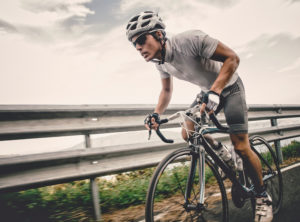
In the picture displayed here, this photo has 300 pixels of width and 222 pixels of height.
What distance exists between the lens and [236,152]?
8.48ft

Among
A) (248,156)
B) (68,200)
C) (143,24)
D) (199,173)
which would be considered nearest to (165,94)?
(143,24)

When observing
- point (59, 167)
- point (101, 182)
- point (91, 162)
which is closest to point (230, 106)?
point (91, 162)

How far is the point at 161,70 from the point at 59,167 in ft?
5.32

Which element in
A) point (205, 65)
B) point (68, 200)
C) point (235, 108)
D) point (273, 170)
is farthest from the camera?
point (273, 170)

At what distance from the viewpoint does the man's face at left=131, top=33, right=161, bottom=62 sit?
7.27ft

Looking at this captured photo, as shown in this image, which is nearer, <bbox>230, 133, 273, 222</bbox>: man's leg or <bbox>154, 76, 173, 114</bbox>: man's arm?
<bbox>230, 133, 273, 222</bbox>: man's leg

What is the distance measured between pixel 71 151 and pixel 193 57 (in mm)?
1625

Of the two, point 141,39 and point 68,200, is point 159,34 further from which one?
point 68,200

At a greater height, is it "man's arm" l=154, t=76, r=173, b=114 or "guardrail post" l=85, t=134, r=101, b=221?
"man's arm" l=154, t=76, r=173, b=114

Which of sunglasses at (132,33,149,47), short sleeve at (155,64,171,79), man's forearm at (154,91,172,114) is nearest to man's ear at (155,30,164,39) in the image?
sunglasses at (132,33,149,47)

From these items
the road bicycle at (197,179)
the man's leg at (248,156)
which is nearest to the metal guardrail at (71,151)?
the road bicycle at (197,179)

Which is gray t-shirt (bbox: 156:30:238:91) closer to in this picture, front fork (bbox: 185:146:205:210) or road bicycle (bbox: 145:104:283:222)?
road bicycle (bbox: 145:104:283:222)

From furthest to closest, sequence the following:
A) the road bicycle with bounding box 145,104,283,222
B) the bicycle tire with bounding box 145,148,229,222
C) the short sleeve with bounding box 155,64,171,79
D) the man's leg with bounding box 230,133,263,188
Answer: the short sleeve with bounding box 155,64,171,79 → the man's leg with bounding box 230,133,263,188 → the road bicycle with bounding box 145,104,283,222 → the bicycle tire with bounding box 145,148,229,222

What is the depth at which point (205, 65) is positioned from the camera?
2314mm
